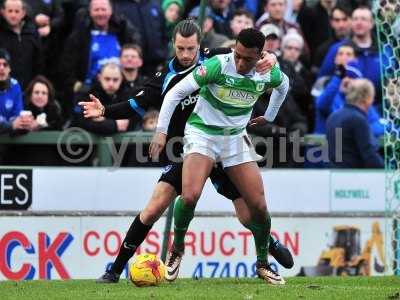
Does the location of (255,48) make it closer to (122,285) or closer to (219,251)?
(122,285)

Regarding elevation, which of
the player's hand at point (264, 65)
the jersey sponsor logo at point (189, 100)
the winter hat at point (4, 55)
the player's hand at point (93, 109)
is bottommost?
the player's hand at point (93, 109)

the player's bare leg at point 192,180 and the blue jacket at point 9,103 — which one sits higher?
the blue jacket at point 9,103

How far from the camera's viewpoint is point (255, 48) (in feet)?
32.2

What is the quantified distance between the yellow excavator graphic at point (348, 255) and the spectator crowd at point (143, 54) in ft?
3.05

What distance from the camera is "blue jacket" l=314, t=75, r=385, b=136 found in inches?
592

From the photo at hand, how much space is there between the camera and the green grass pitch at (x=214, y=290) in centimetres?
947

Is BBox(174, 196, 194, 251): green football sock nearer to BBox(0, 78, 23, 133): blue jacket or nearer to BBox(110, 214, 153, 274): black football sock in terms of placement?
BBox(110, 214, 153, 274): black football sock

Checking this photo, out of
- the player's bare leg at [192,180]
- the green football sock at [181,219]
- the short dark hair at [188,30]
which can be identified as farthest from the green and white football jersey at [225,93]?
the green football sock at [181,219]

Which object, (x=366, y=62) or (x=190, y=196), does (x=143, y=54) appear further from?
(x=190, y=196)

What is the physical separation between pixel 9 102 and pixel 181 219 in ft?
12.6

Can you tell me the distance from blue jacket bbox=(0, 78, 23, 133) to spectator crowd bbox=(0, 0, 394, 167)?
1cm

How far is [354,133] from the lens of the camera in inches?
570

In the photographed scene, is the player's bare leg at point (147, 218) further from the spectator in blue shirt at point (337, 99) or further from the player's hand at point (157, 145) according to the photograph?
the spectator in blue shirt at point (337, 99)

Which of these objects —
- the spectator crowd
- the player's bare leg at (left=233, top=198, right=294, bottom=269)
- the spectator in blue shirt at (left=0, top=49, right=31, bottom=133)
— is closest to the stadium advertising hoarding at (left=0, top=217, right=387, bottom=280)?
the spectator crowd
